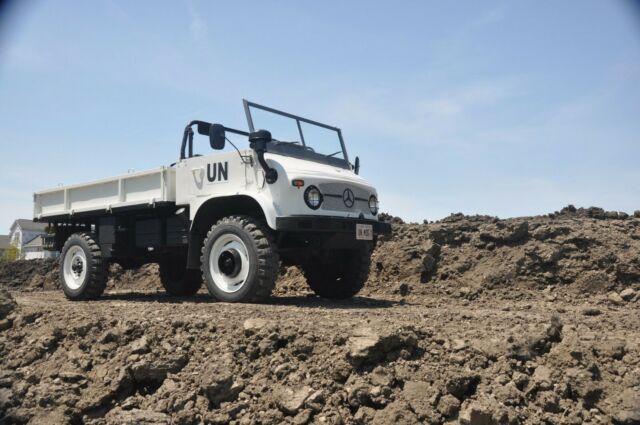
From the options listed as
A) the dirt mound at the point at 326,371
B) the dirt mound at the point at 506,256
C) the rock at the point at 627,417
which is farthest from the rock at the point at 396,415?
the dirt mound at the point at 506,256

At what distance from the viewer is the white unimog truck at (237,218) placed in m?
6.93

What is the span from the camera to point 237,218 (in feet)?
23.5

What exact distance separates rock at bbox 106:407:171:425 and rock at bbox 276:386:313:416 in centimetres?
86

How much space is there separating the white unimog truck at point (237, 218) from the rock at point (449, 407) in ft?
10.6

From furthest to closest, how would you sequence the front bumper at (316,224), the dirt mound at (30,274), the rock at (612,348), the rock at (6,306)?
the dirt mound at (30,274), the rock at (6,306), the front bumper at (316,224), the rock at (612,348)

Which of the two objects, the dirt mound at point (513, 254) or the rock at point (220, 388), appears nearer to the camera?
the rock at point (220, 388)

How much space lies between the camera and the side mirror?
709 centimetres

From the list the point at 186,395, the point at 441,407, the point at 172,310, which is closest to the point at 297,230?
the point at 172,310

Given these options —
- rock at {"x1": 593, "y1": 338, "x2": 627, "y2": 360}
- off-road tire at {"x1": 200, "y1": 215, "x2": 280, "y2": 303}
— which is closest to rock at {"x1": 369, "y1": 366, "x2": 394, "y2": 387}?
rock at {"x1": 593, "y1": 338, "x2": 627, "y2": 360}

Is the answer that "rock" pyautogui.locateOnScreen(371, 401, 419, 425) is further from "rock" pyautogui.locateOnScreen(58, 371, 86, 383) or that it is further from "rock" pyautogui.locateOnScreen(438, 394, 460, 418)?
"rock" pyautogui.locateOnScreen(58, 371, 86, 383)

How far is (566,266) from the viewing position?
959 cm

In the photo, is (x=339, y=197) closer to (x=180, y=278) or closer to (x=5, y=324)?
(x=5, y=324)

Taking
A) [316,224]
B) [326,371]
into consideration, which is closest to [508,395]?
[326,371]

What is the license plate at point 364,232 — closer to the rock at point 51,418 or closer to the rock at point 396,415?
the rock at point 396,415
